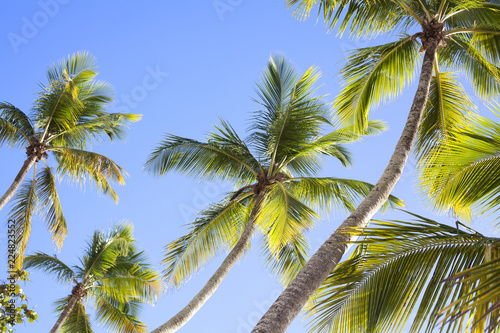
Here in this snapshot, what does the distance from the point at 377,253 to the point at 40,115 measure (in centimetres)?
1037

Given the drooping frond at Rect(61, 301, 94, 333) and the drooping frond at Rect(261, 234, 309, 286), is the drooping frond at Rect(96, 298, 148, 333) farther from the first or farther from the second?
the drooping frond at Rect(261, 234, 309, 286)

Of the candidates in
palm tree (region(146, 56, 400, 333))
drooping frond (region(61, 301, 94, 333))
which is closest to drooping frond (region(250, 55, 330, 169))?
palm tree (region(146, 56, 400, 333))

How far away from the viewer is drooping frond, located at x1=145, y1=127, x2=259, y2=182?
33.2 feet

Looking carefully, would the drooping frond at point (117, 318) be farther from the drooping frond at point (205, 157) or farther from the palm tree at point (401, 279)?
the palm tree at point (401, 279)

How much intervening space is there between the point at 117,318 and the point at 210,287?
5914 millimetres

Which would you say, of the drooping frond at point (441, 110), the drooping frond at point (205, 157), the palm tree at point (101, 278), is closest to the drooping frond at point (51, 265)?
the palm tree at point (101, 278)

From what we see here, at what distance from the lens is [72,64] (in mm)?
12531

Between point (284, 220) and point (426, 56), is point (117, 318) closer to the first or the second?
point (284, 220)

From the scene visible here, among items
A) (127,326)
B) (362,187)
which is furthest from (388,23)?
(127,326)

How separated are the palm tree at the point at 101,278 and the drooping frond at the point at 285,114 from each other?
4.91 meters

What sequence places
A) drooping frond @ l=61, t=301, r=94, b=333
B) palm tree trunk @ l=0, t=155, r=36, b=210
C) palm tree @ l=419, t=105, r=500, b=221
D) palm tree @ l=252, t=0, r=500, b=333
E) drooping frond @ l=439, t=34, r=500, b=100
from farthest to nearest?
drooping frond @ l=61, t=301, r=94, b=333, palm tree trunk @ l=0, t=155, r=36, b=210, drooping frond @ l=439, t=34, r=500, b=100, palm tree @ l=252, t=0, r=500, b=333, palm tree @ l=419, t=105, r=500, b=221

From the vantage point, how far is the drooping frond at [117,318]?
13.2m

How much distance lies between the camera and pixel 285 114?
9.91 metres

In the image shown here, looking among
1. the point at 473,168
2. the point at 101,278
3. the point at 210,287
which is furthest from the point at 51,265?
the point at 473,168
